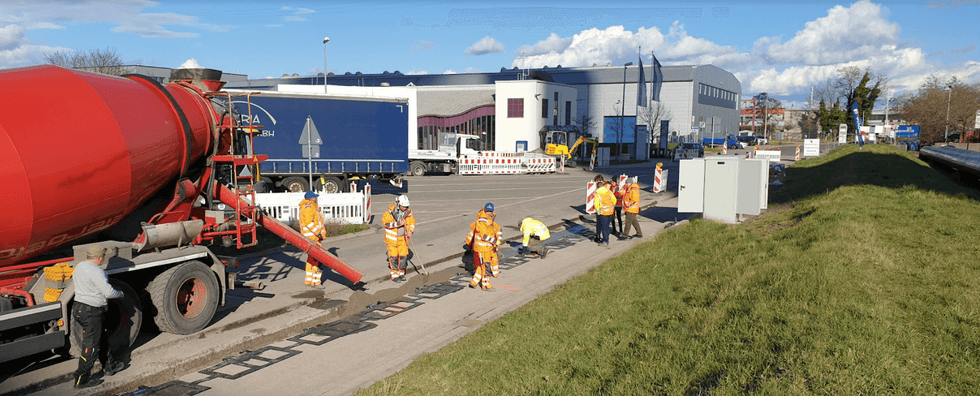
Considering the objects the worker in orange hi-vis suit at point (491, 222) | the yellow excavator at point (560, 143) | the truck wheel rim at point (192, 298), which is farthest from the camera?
the yellow excavator at point (560, 143)

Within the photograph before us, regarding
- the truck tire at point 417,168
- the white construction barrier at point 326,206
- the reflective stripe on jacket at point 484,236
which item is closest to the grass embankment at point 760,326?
the reflective stripe on jacket at point 484,236

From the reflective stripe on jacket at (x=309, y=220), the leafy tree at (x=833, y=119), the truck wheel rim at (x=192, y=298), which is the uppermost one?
the leafy tree at (x=833, y=119)

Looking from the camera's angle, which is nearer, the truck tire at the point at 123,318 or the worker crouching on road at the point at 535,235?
the truck tire at the point at 123,318

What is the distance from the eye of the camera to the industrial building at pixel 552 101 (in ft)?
182

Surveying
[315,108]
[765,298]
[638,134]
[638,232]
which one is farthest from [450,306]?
[638,134]

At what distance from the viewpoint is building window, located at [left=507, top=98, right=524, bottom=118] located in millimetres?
55000

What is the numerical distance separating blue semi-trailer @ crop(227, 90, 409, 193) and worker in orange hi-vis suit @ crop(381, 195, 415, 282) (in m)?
11.8

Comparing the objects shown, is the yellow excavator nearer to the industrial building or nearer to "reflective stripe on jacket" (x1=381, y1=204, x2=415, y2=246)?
the industrial building

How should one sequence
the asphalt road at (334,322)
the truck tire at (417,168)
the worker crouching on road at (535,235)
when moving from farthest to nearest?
the truck tire at (417,168) → the worker crouching on road at (535,235) → the asphalt road at (334,322)

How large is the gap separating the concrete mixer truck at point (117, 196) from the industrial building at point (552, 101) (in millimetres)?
29013

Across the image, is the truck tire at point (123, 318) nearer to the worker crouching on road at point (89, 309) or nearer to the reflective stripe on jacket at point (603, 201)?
the worker crouching on road at point (89, 309)

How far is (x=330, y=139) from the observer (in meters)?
23.1

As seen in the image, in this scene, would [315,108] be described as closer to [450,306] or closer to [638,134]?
[450,306]

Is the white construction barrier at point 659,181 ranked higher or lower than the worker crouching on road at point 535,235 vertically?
higher
